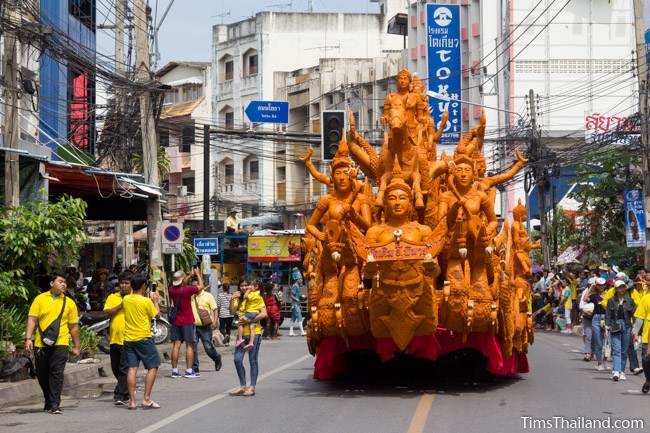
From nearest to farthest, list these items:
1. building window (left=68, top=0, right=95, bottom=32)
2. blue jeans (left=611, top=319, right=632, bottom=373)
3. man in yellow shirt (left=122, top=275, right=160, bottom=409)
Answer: man in yellow shirt (left=122, top=275, right=160, bottom=409)
blue jeans (left=611, top=319, right=632, bottom=373)
building window (left=68, top=0, right=95, bottom=32)

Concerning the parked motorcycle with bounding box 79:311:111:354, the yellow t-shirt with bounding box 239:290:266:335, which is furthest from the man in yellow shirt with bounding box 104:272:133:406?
the parked motorcycle with bounding box 79:311:111:354

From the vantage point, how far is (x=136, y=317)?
1462cm

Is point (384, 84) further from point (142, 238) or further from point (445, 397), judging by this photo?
point (445, 397)

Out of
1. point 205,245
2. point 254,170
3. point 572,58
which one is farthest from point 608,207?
point 254,170

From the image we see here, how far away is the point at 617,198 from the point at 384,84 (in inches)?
1052

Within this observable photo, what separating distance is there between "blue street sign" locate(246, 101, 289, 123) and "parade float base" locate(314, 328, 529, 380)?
18821 millimetres

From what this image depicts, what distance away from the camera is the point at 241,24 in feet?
232

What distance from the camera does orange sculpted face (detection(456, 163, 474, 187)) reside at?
52.9ft

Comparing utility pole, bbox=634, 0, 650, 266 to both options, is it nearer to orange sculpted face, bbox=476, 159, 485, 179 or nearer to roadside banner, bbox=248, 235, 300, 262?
orange sculpted face, bbox=476, 159, 485, 179

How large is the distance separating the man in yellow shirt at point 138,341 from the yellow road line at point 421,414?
3.38 m

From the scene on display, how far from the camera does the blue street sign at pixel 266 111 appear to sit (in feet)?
114

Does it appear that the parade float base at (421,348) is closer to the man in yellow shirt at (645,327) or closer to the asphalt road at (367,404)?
the asphalt road at (367,404)

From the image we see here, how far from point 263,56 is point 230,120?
4.61m

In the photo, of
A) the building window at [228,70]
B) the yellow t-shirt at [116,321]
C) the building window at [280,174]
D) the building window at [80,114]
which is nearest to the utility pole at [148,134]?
the building window at [80,114]
